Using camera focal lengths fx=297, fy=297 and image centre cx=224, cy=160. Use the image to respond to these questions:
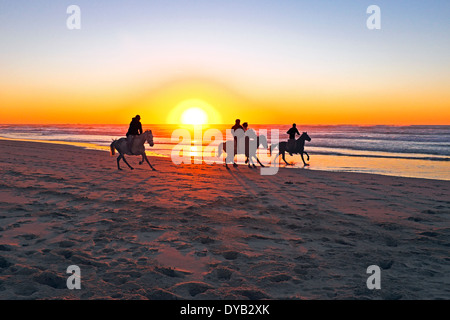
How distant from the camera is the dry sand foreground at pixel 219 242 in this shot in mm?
3670

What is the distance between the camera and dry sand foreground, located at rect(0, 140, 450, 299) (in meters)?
3.67

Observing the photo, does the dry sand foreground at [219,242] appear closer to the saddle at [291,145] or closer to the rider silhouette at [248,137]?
the rider silhouette at [248,137]

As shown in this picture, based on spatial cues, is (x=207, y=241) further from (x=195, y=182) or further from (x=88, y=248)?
(x=195, y=182)

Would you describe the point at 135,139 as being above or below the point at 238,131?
below

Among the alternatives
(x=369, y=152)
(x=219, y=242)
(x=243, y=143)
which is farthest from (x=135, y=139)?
(x=369, y=152)

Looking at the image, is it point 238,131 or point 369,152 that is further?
point 369,152

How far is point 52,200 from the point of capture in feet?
25.0

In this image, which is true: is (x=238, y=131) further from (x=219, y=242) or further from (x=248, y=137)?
(x=219, y=242)

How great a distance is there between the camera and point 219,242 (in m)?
5.21

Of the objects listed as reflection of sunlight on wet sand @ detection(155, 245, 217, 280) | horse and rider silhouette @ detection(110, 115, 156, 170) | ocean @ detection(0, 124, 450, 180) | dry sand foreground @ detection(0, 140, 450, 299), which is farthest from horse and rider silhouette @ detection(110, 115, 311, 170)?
reflection of sunlight on wet sand @ detection(155, 245, 217, 280)

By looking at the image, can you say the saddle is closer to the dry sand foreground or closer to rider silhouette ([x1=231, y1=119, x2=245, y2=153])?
rider silhouette ([x1=231, y1=119, x2=245, y2=153])

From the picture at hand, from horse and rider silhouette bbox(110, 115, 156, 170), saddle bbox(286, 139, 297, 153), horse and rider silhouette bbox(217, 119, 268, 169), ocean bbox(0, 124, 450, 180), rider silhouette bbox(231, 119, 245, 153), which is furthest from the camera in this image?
saddle bbox(286, 139, 297, 153)

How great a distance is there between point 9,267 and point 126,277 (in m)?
1.62
